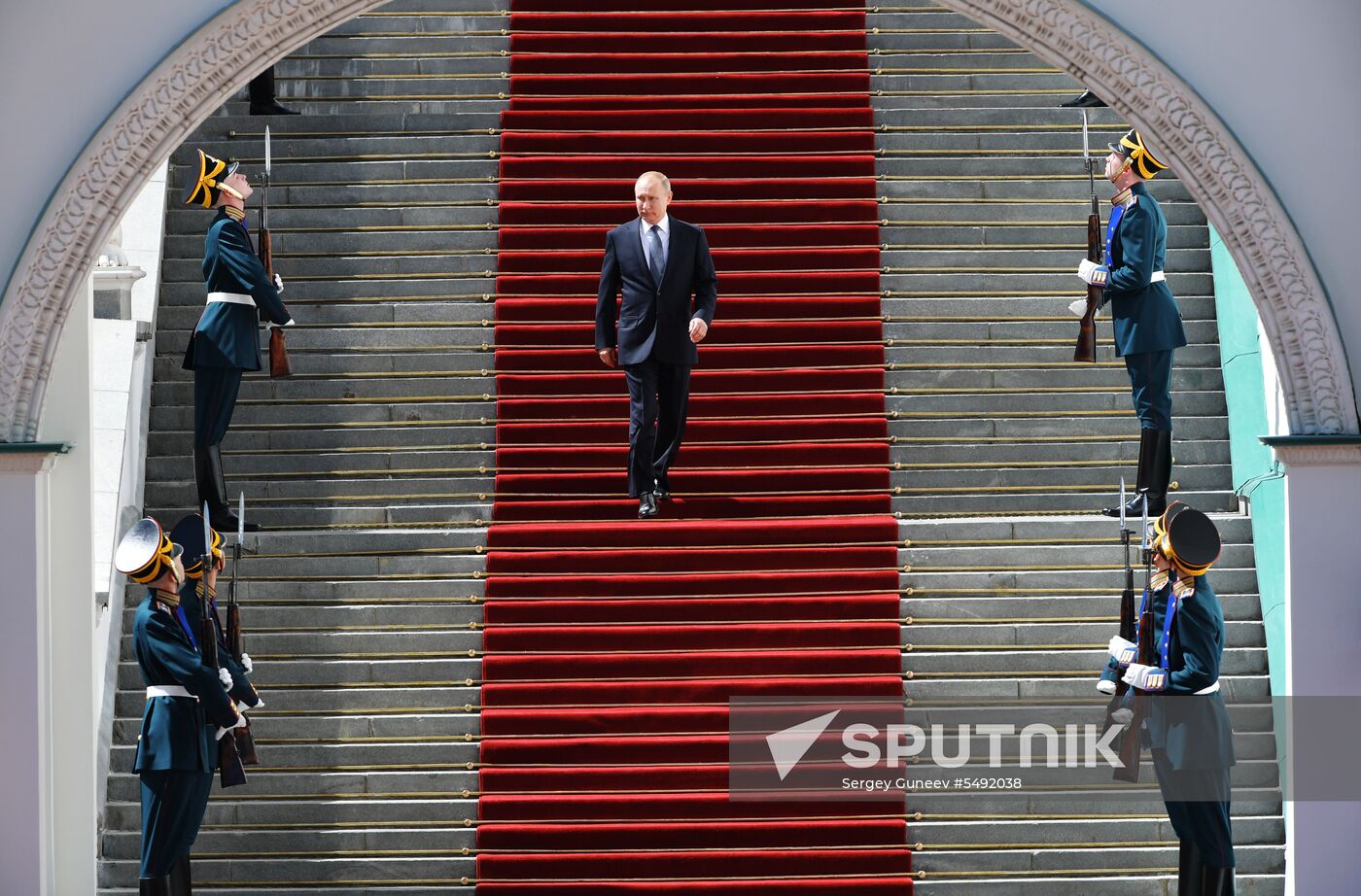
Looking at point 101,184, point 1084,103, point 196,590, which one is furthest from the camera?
point 1084,103

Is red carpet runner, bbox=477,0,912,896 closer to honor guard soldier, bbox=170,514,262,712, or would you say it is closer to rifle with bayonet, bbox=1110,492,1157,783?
rifle with bayonet, bbox=1110,492,1157,783

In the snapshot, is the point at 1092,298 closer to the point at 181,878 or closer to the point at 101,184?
the point at 101,184

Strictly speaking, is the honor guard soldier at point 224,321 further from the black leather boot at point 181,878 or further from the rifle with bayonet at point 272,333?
the black leather boot at point 181,878

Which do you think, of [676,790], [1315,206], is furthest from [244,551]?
[1315,206]

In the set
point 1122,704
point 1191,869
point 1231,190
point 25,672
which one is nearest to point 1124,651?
point 1122,704

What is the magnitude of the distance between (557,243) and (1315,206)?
486 cm

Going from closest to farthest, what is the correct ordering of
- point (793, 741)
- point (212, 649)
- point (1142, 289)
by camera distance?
point (212, 649) → point (793, 741) → point (1142, 289)

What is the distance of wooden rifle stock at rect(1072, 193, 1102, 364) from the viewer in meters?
8.98

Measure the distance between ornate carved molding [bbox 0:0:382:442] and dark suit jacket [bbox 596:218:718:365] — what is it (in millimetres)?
2422

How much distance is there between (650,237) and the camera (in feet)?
30.9

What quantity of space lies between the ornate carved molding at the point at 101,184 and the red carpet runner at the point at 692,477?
275 cm

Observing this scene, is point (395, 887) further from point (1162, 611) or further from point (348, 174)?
point (348, 174)

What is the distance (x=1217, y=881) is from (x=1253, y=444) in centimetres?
277

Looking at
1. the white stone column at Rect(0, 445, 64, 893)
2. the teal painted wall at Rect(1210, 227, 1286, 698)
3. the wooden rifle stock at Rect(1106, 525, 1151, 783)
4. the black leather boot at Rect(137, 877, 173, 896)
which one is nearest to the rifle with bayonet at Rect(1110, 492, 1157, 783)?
the wooden rifle stock at Rect(1106, 525, 1151, 783)
